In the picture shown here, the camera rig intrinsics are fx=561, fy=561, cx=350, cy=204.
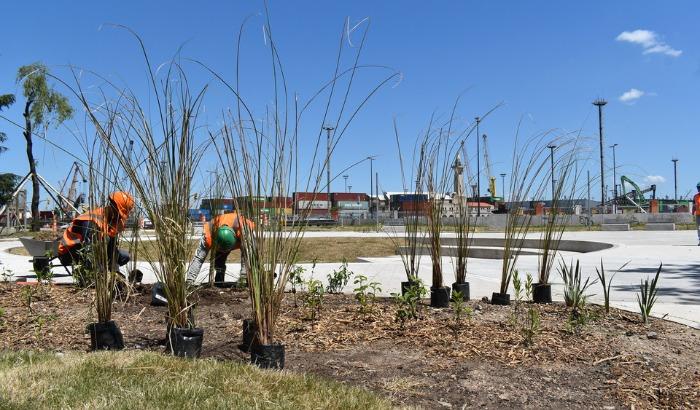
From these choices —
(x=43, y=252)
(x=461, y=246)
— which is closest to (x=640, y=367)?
(x=461, y=246)

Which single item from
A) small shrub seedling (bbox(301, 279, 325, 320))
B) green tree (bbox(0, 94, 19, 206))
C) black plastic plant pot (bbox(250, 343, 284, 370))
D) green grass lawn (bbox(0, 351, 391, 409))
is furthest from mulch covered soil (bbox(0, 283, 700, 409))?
green tree (bbox(0, 94, 19, 206))

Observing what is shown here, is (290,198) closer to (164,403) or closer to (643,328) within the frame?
(164,403)

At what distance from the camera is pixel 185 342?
354cm

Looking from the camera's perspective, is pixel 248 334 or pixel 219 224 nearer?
pixel 248 334

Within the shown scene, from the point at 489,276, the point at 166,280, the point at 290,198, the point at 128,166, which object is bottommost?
the point at 489,276

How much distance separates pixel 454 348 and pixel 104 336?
2.38m

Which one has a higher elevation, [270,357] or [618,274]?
[270,357]

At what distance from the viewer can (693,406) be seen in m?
2.87

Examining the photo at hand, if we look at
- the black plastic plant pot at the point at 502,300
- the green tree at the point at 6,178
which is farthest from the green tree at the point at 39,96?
the green tree at the point at 6,178

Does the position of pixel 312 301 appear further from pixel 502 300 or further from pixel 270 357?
pixel 502 300

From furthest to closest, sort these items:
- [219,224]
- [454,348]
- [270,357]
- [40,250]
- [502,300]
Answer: [40,250]
[219,224]
[502,300]
[454,348]
[270,357]

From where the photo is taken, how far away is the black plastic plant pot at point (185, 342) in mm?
3535

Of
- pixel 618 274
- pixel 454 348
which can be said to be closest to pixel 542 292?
pixel 454 348

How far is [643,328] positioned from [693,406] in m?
1.63
